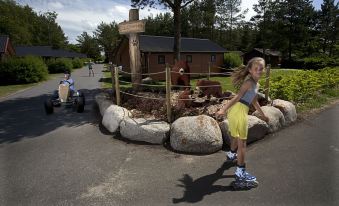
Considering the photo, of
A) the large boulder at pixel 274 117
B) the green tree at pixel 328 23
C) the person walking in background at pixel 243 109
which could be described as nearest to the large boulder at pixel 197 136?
the person walking in background at pixel 243 109

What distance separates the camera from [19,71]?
27.1 metres

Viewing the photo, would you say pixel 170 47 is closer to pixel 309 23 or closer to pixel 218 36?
pixel 309 23

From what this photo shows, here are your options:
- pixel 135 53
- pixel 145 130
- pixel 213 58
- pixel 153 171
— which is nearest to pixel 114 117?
pixel 145 130

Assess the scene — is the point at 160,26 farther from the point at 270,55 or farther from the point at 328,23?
the point at 328,23

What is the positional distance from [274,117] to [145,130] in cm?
340

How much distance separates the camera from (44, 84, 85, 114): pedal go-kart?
32.9 feet

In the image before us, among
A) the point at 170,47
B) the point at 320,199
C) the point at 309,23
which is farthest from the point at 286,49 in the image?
the point at 320,199

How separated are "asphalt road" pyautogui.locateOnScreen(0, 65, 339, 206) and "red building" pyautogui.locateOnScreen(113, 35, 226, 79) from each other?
24.1 metres

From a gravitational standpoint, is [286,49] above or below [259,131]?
above

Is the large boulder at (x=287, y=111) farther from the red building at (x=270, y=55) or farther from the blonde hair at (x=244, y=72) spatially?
the red building at (x=270, y=55)

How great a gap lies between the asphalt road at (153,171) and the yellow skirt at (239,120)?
34.3 inches

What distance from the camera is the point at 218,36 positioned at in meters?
78.1

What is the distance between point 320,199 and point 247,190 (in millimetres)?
1053

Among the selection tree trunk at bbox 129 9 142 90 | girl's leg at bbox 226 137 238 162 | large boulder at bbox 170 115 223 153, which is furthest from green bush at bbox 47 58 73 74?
girl's leg at bbox 226 137 238 162
